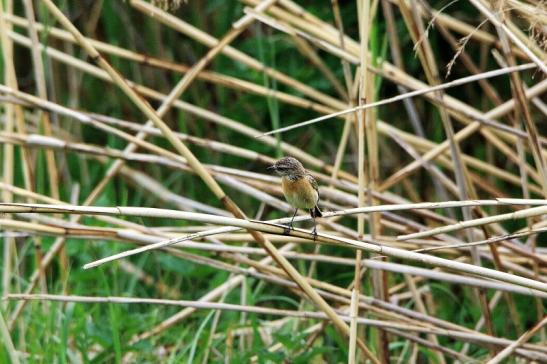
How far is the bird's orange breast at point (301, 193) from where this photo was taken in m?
3.08

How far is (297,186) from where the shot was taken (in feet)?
10.2

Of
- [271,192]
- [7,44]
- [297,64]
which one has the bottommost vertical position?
[271,192]

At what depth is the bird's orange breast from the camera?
121 inches

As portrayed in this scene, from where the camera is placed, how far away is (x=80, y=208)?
2318 millimetres

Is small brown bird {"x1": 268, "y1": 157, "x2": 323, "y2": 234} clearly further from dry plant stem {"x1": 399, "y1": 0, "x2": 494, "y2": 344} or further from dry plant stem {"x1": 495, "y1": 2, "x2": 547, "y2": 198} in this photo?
dry plant stem {"x1": 495, "y1": 2, "x2": 547, "y2": 198}

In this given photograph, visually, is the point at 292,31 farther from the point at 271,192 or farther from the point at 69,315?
the point at 69,315

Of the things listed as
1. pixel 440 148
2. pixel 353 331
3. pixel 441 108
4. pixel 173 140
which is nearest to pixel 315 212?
pixel 353 331

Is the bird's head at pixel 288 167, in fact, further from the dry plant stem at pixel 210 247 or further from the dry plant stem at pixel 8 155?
the dry plant stem at pixel 8 155

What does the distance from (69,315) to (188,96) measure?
2.83 meters

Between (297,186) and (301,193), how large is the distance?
0.03m

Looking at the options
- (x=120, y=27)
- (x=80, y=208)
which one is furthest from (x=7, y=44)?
(x=120, y=27)

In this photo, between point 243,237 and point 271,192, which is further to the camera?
point 271,192

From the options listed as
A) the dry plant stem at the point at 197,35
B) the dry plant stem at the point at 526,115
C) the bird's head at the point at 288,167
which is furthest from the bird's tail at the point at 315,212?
the dry plant stem at the point at 197,35

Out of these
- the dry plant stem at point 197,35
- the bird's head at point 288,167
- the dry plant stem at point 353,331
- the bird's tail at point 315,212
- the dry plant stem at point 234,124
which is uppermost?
the dry plant stem at point 197,35
